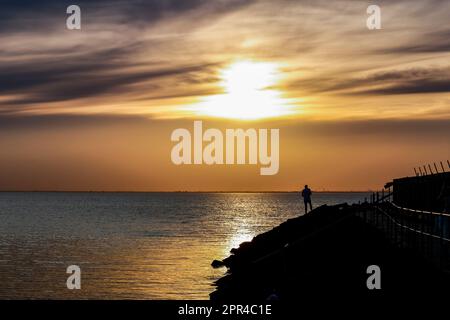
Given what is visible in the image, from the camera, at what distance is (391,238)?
950 inches

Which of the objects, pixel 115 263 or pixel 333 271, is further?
pixel 115 263

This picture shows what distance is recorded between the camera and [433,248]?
A: 679 inches

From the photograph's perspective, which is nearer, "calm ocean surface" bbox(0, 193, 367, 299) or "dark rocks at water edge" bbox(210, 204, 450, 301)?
"dark rocks at water edge" bbox(210, 204, 450, 301)

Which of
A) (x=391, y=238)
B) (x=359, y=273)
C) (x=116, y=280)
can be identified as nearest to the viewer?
(x=359, y=273)

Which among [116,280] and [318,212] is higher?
[318,212]

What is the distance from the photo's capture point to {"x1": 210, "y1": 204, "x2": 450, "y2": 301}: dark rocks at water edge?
1515 centimetres

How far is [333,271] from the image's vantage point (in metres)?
19.9

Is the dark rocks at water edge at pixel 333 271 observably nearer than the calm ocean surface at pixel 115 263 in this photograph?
Yes

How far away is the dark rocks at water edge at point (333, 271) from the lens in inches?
596
